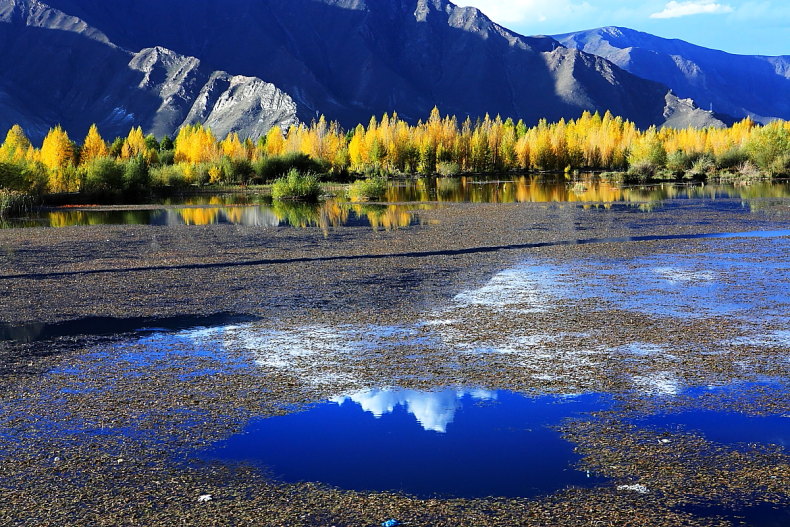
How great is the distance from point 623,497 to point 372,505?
2274mm

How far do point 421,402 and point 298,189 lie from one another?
51.4 meters

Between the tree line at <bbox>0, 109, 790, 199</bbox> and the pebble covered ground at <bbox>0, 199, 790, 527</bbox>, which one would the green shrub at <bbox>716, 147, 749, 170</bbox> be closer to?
the tree line at <bbox>0, 109, 790, 199</bbox>

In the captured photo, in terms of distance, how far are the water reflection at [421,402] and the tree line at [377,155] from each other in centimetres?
5050

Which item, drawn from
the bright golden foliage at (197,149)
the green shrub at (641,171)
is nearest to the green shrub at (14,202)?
the bright golden foliage at (197,149)

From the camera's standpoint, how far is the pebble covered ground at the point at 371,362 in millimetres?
7336

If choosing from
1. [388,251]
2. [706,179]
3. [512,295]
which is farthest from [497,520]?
[706,179]

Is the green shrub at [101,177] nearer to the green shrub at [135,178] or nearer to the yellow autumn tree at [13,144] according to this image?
the green shrub at [135,178]

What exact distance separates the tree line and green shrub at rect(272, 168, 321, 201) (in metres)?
15.4

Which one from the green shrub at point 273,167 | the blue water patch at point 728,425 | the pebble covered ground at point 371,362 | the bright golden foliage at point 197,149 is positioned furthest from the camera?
the bright golden foliage at point 197,149

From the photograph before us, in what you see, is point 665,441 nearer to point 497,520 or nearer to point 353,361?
point 497,520

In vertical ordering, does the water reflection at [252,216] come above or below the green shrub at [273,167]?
below

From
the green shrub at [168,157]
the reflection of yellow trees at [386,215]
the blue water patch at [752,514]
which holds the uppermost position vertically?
the green shrub at [168,157]

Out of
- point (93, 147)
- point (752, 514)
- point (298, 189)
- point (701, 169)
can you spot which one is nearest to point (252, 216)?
point (298, 189)

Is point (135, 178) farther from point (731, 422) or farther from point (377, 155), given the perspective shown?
point (731, 422)
